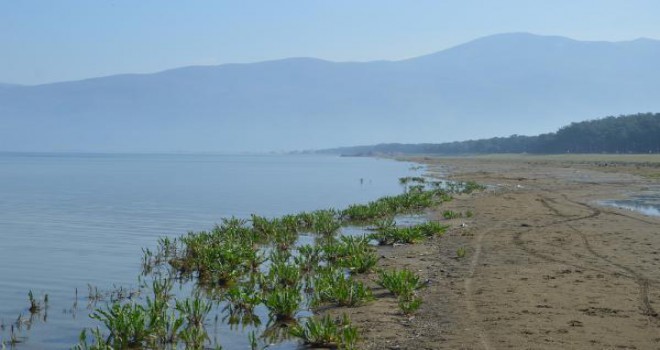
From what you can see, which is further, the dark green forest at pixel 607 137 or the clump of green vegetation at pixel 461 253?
the dark green forest at pixel 607 137

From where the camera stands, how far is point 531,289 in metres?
12.5

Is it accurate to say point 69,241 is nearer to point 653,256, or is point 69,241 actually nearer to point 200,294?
point 200,294

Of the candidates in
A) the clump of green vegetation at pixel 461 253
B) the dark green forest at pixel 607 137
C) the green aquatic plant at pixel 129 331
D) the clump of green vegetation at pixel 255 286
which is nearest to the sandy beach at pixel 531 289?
the clump of green vegetation at pixel 461 253

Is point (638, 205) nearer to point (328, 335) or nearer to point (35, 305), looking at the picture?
point (328, 335)

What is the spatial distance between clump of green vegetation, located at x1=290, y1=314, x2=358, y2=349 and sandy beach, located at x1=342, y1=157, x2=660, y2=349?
0.38 metres

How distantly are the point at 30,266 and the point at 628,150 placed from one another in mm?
123409

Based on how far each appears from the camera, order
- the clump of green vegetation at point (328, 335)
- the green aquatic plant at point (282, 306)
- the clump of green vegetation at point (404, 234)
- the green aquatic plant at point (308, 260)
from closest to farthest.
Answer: the clump of green vegetation at point (328, 335) < the green aquatic plant at point (282, 306) < the green aquatic plant at point (308, 260) < the clump of green vegetation at point (404, 234)

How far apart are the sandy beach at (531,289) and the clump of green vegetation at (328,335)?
382mm

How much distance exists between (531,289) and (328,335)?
492 cm

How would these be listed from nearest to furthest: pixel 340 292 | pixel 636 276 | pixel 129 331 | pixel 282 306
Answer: pixel 129 331, pixel 282 306, pixel 340 292, pixel 636 276

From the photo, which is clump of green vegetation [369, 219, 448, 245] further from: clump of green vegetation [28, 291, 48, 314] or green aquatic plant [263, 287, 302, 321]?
clump of green vegetation [28, 291, 48, 314]

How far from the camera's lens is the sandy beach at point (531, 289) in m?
9.49

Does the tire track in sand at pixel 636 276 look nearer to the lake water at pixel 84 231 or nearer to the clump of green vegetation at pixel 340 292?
the clump of green vegetation at pixel 340 292

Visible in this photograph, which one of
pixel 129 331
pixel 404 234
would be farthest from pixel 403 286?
pixel 404 234
